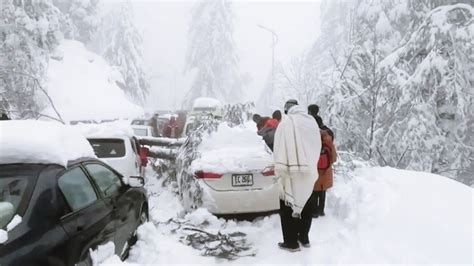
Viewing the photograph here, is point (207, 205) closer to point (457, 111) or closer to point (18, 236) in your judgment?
point (18, 236)

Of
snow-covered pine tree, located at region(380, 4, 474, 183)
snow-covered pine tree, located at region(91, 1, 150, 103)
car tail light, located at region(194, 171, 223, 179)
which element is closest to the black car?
car tail light, located at region(194, 171, 223, 179)

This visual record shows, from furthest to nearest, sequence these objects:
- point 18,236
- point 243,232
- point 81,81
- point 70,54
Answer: point 70,54
point 81,81
point 243,232
point 18,236

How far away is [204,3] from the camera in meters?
46.8

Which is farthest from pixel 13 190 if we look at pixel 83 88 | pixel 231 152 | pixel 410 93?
pixel 83 88

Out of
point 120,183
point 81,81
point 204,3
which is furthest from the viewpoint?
point 204,3

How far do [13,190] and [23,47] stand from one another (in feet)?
62.6

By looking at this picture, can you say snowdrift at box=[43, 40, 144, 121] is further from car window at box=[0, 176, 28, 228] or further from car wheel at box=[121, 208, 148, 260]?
car window at box=[0, 176, 28, 228]

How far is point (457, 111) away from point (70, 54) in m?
30.5

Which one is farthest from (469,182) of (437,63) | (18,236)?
(18,236)

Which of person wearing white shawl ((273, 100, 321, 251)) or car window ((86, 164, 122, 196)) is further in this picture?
person wearing white shawl ((273, 100, 321, 251))

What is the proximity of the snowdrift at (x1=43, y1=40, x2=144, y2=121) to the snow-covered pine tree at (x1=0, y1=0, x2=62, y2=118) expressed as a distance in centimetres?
400

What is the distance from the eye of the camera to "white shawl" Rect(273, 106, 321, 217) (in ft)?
18.1

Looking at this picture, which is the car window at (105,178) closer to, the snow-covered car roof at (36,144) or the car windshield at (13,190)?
the snow-covered car roof at (36,144)

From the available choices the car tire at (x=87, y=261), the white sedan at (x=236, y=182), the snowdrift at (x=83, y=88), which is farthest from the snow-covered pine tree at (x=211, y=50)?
the car tire at (x=87, y=261)
